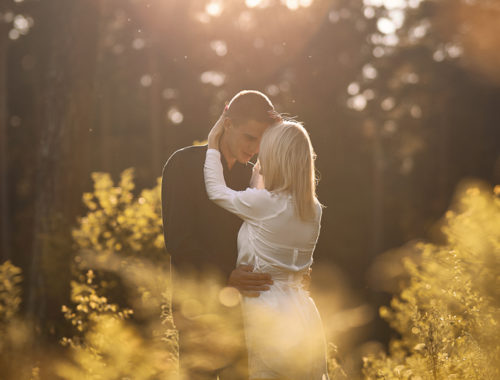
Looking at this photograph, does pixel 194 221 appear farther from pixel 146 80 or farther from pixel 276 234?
pixel 146 80

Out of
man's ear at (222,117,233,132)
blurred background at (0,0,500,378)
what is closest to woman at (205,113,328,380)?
man's ear at (222,117,233,132)

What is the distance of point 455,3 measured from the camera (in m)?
21.2

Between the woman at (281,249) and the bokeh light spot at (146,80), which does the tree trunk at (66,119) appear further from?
the bokeh light spot at (146,80)

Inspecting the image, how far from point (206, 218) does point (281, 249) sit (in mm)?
497

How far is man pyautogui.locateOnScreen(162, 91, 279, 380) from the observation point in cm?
300

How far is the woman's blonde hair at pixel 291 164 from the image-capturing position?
116 inches

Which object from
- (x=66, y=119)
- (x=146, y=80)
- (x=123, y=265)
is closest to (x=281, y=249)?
(x=123, y=265)

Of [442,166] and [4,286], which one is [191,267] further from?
[442,166]

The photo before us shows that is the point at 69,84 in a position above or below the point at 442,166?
above

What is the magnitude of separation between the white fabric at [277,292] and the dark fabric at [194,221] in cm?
13

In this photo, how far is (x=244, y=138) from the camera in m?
3.33

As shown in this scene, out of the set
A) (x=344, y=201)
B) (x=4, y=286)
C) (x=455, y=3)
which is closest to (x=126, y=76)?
(x=344, y=201)

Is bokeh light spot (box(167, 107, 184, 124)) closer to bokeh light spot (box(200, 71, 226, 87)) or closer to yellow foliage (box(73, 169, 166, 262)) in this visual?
bokeh light spot (box(200, 71, 226, 87))

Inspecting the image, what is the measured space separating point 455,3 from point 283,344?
21.4 metres
